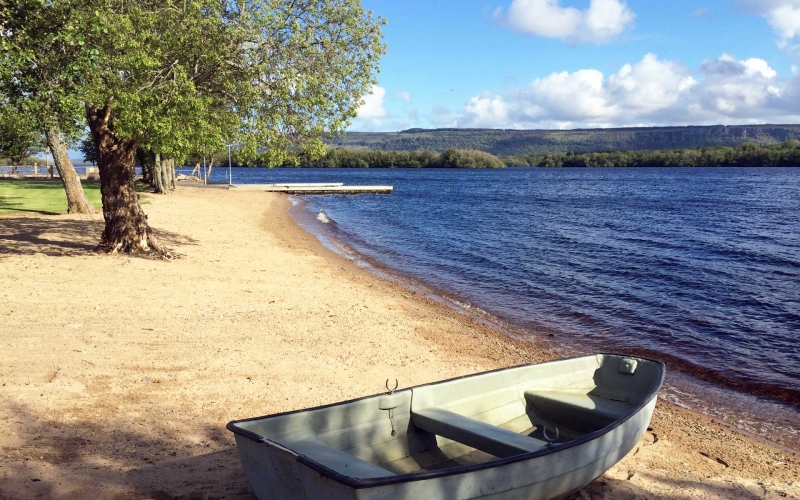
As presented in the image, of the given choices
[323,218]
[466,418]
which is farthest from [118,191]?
[323,218]

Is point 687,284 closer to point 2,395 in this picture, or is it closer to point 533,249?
point 533,249

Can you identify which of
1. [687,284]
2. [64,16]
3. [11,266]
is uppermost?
[64,16]

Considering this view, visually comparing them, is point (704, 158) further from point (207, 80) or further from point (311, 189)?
point (207, 80)

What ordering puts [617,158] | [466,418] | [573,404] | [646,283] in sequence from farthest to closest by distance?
1. [617,158]
2. [646,283]
3. [573,404]
4. [466,418]

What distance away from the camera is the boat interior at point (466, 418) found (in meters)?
5.34

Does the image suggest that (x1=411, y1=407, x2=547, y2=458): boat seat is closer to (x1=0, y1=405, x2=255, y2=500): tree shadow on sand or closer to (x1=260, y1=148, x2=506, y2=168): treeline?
(x1=0, y1=405, x2=255, y2=500): tree shadow on sand

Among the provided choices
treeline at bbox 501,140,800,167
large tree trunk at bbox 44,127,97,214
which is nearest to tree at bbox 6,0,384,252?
large tree trunk at bbox 44,127,97,214

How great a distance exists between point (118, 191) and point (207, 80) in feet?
12.0

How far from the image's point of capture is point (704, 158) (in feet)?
541

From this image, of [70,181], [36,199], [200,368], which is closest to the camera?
[200,368]

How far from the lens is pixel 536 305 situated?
52.0 feet

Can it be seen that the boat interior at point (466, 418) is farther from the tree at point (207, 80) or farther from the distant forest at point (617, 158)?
the distant forest at point (617, 158)

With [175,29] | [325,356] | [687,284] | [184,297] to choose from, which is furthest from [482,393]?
[687,284]

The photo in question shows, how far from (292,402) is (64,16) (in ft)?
24.5
